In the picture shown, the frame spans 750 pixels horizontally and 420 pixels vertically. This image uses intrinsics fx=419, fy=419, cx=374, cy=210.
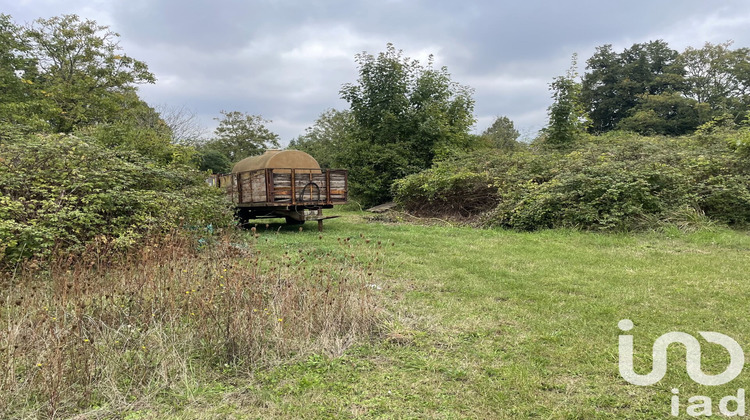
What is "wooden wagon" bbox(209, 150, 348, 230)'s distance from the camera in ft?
32.7

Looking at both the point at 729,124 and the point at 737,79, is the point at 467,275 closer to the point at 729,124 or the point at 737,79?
the point at 729,124

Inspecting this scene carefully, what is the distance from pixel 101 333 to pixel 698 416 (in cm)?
376

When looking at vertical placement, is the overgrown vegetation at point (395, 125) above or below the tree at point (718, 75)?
below

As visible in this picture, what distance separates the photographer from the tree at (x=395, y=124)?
60.3 feet

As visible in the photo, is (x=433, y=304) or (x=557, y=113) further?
(x=557, y=113)

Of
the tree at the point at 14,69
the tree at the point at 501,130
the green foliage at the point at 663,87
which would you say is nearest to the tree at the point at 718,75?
the green foliage at the point at 663,87

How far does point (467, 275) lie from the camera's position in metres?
5.52

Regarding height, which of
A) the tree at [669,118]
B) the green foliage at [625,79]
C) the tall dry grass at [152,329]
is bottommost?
the tall dry grass at [152,329]

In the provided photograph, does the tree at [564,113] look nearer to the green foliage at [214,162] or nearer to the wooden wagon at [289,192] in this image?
the wooden wagon at [289,192]

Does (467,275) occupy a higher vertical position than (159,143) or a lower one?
lower

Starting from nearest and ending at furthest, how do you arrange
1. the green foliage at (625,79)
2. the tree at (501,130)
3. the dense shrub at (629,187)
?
1. the dense shrub at (629,187)
2. the tree at (501,130)
3. the green foliage at (625,79)

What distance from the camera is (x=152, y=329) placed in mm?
3031

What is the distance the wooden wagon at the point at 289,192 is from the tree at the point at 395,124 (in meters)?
7.72

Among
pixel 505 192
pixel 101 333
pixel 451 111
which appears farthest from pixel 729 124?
pixel 101 333
